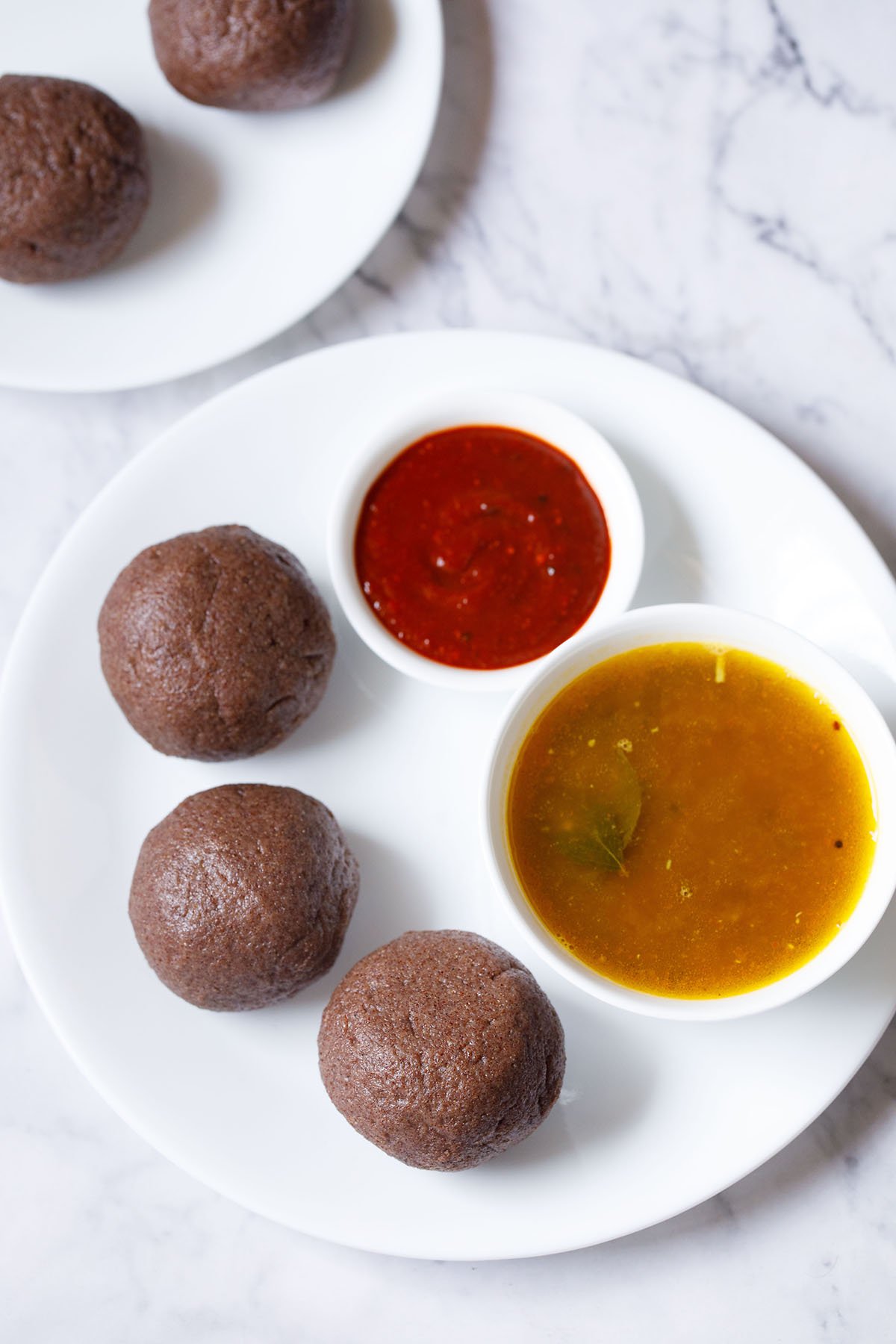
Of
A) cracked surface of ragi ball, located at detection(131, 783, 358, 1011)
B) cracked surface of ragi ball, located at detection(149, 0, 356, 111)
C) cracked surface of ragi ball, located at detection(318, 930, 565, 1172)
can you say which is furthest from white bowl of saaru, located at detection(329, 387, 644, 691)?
cracked surface of ragi ball, located at detection(149, 0, 356, 111)

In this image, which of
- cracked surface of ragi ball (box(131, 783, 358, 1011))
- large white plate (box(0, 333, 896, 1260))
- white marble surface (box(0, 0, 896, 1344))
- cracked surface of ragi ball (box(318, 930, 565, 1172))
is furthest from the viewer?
white marble surface (box(0, 0, 896, 1344))

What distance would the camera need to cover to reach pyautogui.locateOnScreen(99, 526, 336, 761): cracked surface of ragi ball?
2627mm

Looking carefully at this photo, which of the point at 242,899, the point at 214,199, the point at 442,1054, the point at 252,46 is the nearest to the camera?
the point at 442,1054

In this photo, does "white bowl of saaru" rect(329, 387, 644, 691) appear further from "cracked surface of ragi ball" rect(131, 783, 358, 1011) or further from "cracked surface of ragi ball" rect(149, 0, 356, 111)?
"cracked surface of ragi ball" rect(149, 0, 356, 111)

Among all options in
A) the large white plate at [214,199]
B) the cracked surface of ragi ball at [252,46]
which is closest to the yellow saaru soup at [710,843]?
the large white plate at [214,199]

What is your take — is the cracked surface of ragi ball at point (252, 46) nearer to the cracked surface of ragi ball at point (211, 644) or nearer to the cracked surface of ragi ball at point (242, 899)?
the cracked surface of ragi ball at point (211, 644)

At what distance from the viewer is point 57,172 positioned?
287cm

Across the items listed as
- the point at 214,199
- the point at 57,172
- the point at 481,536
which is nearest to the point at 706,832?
the point at 481,536

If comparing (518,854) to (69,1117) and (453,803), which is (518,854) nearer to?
(453,803)

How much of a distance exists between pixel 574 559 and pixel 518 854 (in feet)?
2.27

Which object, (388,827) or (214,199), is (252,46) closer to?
(214,199)

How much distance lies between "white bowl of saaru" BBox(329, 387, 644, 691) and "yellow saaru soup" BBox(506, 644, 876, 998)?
344 millimetres

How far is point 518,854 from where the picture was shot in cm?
255

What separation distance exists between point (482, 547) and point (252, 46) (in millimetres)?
1322
